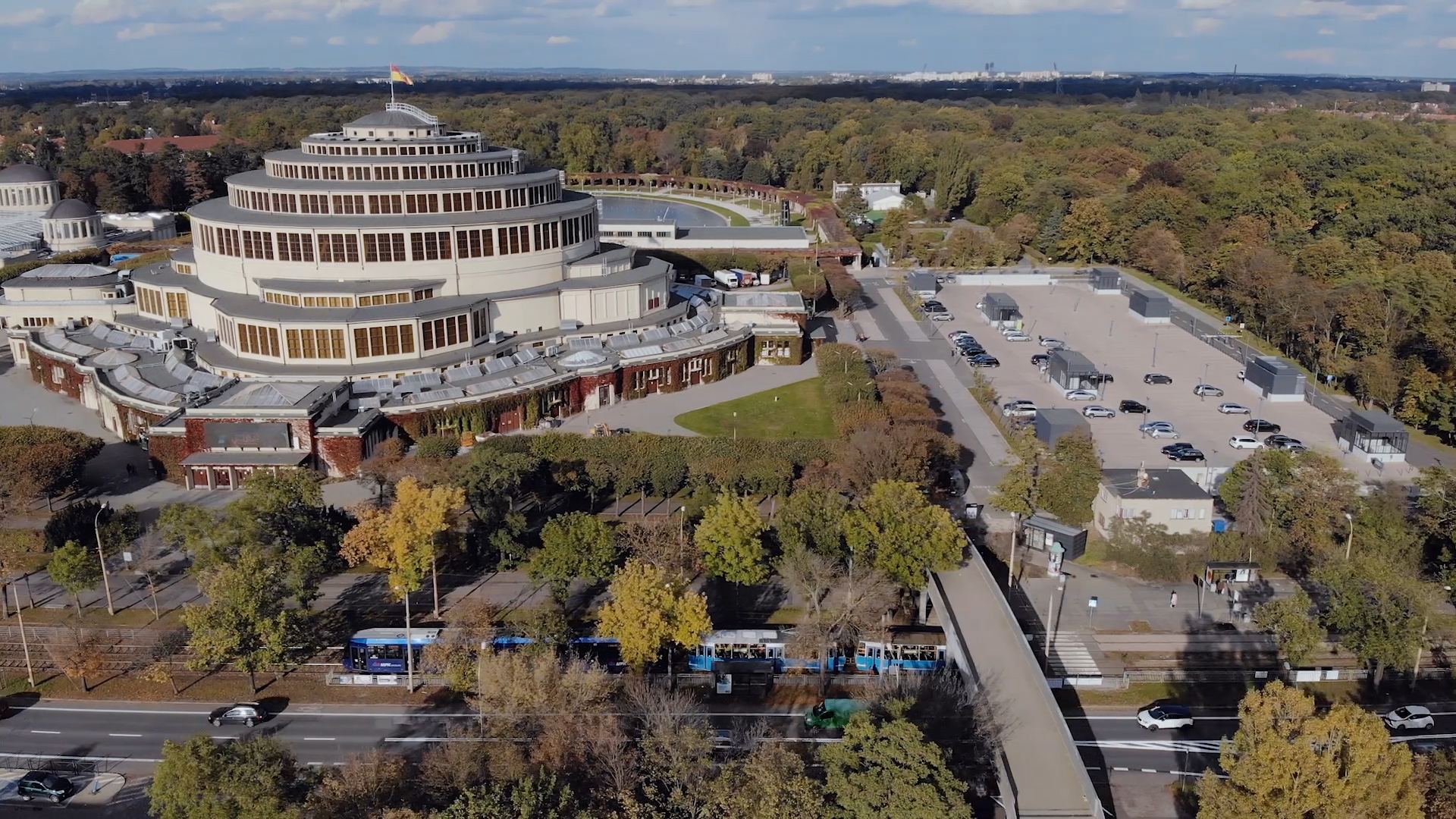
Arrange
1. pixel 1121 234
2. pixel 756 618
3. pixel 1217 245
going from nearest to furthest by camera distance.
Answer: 1. pixel 756 618
2. pixel 1217 245
3. pixel 1121 234

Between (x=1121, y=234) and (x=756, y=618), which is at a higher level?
(x=1121, y=234)

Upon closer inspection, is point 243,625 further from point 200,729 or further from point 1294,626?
point 1294,626

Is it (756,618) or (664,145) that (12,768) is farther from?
(664,145)

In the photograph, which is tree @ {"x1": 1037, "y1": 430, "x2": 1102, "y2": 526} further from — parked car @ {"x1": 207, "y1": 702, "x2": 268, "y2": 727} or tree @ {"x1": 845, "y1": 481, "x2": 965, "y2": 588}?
parked car @ {"x1": 207, "y1": 702, "x2": 268, "y2": 727}

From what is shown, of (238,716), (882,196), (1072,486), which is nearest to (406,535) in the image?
(238,716)

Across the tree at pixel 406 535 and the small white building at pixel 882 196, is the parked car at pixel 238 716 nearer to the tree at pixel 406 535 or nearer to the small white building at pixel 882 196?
the tree at pixel 406 535

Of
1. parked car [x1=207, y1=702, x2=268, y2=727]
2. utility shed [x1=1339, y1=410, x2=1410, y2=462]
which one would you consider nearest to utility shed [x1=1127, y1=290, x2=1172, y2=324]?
utility shed [x1=1339, y1=410, x2=1410, y2=462]

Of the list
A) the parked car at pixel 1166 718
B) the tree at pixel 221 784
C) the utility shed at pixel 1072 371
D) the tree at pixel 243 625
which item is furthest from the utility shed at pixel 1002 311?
the tree at pixel 221 784

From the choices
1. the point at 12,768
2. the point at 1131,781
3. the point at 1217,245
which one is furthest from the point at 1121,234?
the point at 12,768
